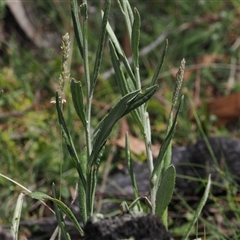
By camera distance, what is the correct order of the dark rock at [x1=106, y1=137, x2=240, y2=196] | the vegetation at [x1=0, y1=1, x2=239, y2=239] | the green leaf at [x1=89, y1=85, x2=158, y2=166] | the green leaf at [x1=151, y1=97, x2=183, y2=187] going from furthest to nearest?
the vegetation at [x1=0, y1=1, x2=239, y2=239]
the dark rock at [x1=106, y1=137, x2=240, y2=196]
the green leaf at [x1=151, y1=97, x2=183, y2=187]
the green leaf at [x1=89, y1=85, x2=158, y2=166]

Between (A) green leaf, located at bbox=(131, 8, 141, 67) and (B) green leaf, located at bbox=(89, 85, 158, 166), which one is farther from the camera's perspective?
(A) green leaf, located at bbox=(131, 8, 141, 67)

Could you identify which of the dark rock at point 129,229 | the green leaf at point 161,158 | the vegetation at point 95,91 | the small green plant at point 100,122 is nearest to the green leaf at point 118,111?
the small green plant at point 100,122

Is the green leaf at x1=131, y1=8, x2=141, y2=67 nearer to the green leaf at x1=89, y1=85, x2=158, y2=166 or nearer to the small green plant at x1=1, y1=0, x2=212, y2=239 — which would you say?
the small green plant at x1=1, y1=0, x2=212, y2=239

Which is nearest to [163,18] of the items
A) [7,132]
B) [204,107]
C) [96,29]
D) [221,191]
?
[96,29]

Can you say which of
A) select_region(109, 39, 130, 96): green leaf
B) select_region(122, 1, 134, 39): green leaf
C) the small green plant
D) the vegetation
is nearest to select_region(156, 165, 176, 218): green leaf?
the small green plant

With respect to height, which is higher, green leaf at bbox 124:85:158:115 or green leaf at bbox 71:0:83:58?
green leaf at bbox 71:0:83:58

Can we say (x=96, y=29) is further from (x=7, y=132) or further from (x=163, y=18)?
(x=7, y=132)
